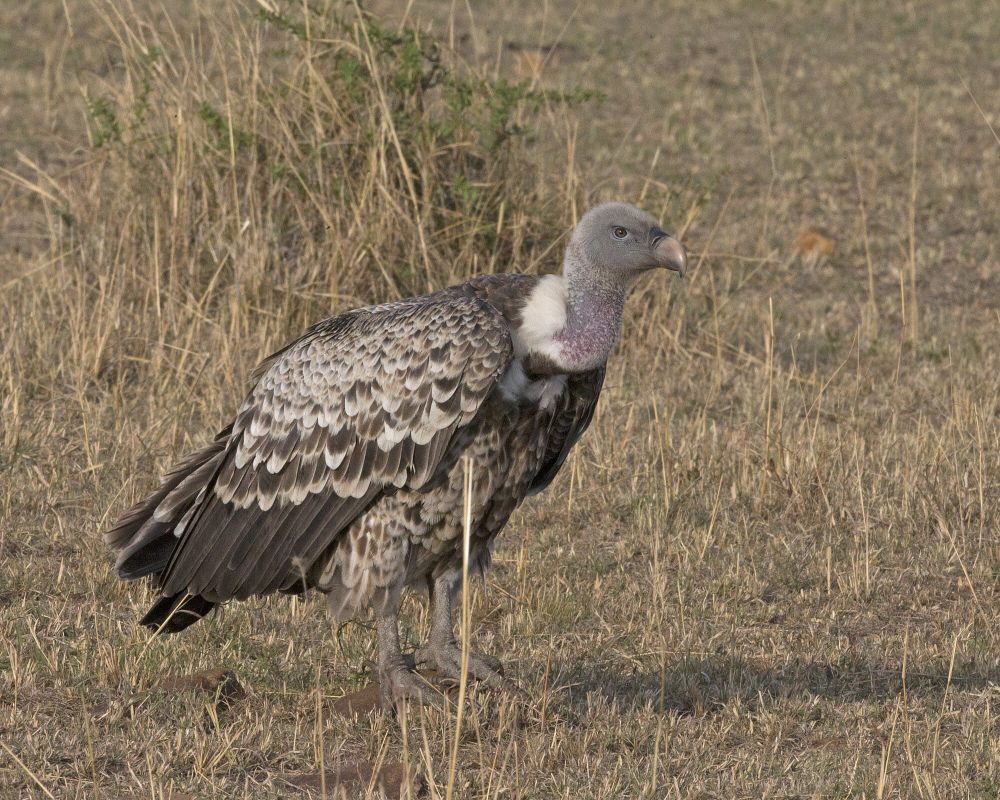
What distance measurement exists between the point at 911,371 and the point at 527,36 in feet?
25.1

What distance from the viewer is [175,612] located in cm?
500

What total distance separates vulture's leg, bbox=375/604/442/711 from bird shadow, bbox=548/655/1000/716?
1.43 ft

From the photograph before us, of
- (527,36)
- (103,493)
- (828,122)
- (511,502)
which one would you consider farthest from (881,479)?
(527,36)

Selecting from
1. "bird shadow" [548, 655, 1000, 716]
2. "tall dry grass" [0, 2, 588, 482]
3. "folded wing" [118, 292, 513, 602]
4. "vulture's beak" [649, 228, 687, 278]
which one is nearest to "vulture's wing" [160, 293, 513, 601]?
"folded wing" [118, 292, 513, 602]

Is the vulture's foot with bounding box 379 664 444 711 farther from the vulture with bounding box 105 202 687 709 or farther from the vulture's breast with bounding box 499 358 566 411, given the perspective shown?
the vulture's breast with bounding box 499 358 566 411

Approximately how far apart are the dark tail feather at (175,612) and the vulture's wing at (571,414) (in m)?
1.09

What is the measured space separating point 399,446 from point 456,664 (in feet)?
2.70

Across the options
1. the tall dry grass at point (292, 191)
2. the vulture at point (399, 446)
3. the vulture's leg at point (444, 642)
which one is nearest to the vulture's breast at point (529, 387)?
the vulture at point (399, 446)

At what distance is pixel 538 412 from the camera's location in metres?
4.83

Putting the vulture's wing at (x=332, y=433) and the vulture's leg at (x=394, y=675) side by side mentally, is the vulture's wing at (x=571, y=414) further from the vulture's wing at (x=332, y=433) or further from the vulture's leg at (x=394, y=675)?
the vulture's leg at (x=394, y=675)

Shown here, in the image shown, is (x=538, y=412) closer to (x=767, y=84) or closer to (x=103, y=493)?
(x=103, y=493)

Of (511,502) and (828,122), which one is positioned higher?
(828,122)

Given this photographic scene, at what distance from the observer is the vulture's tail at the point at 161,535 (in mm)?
5109

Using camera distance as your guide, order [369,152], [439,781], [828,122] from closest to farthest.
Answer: [439,781] < [369,152] < [828,122]
